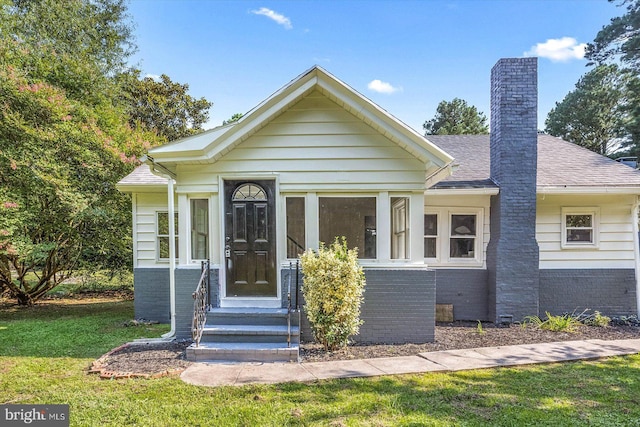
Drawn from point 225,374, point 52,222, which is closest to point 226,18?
point 52,222

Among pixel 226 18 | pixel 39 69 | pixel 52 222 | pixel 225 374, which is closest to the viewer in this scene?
pixel 225 374

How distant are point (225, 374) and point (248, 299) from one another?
1.65 metres

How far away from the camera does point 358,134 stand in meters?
6.09

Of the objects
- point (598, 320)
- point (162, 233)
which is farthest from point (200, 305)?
point (598, 320)

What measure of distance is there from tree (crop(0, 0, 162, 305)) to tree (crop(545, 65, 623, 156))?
28.0m

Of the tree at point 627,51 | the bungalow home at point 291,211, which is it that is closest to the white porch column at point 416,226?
the bungalow home at point 291,211

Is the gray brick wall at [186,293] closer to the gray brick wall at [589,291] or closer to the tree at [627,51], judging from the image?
the gray brick wall at [589,291]

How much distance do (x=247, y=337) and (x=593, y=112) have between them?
29.5 metres

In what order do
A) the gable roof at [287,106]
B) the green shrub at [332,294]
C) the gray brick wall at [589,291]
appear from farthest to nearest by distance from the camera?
1. the gray brick wall at [589,291]
2. the gable roof at [287,106]
3. the green shrub at [332,294]

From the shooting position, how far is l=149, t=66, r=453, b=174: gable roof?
18.9ft

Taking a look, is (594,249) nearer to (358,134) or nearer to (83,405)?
(358,134)

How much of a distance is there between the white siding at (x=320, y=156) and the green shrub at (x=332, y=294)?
127 cm

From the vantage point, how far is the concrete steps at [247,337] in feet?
17.0

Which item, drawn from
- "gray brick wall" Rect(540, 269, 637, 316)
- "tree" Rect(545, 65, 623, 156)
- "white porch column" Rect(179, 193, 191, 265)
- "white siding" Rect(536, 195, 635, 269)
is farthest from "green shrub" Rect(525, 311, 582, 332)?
"tree" Rect(545, 65, 623, 156)
